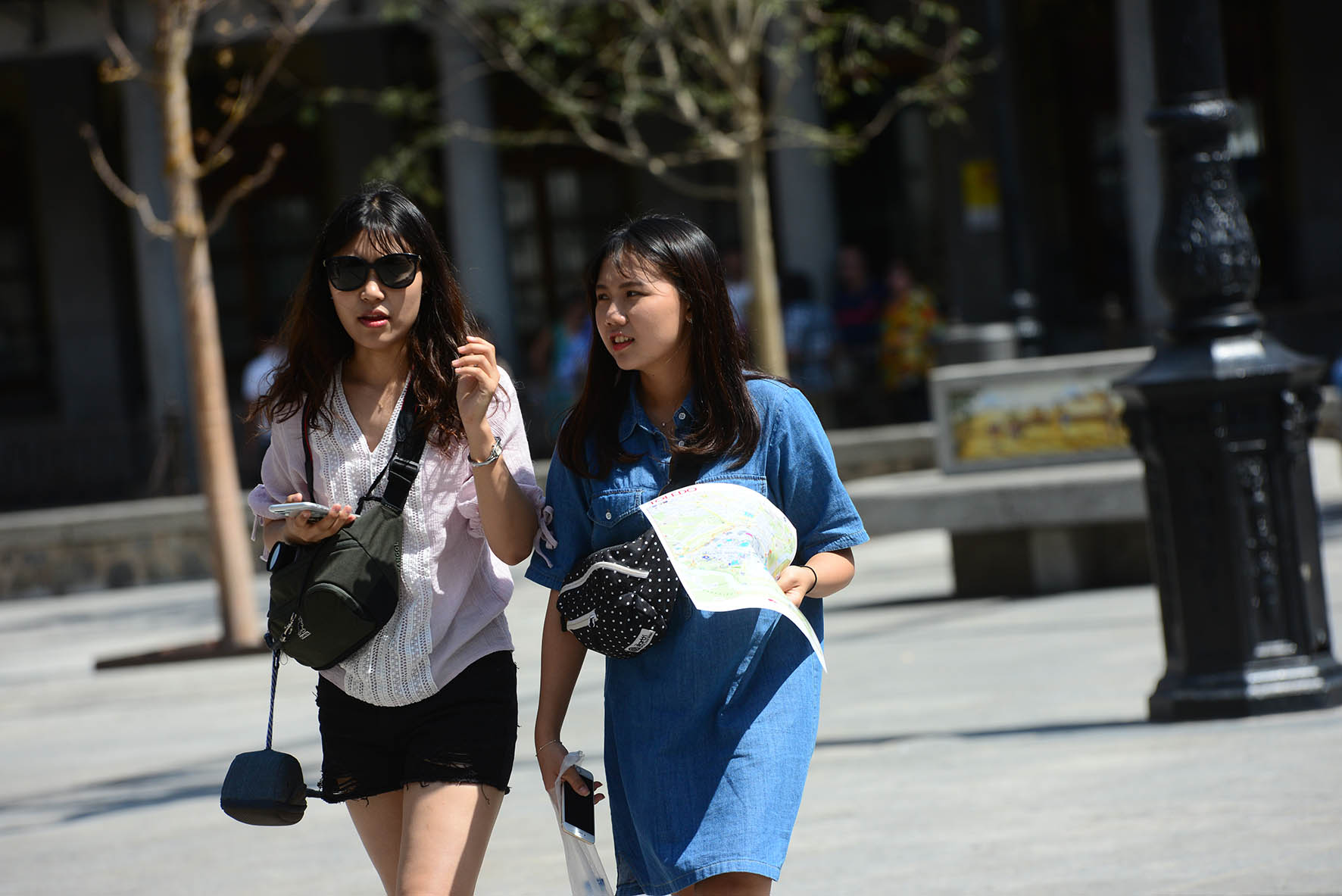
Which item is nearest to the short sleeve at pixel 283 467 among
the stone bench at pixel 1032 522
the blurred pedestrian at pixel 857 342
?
the stone bench at pixel 1032 522

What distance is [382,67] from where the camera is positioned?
22688mm

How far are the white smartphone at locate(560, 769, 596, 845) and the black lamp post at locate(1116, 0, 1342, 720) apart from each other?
387 cm

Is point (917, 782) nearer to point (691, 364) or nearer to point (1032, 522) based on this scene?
point (691, 364)

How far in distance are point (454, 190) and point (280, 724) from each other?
1298 cm

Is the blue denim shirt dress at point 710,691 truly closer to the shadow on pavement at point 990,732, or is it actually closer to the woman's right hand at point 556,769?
the woman's right hand at point 556,769

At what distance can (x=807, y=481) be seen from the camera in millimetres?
3240

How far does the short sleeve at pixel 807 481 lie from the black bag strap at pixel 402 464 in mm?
691

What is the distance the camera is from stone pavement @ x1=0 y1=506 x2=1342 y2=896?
5.00 meters

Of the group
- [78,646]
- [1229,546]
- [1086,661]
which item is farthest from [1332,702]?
[78,646]

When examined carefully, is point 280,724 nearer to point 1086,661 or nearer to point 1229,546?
point 1086,661

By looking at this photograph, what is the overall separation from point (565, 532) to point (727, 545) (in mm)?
389

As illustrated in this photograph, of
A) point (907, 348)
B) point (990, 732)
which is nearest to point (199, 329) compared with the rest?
point (990, 732)

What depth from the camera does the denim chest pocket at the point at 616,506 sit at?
10.5ft

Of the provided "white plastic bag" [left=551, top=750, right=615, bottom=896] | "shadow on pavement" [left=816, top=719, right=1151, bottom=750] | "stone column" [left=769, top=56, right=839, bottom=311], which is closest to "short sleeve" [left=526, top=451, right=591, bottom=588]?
"white plastic bag" [left=551, top=750, right=615, bottom=896]
